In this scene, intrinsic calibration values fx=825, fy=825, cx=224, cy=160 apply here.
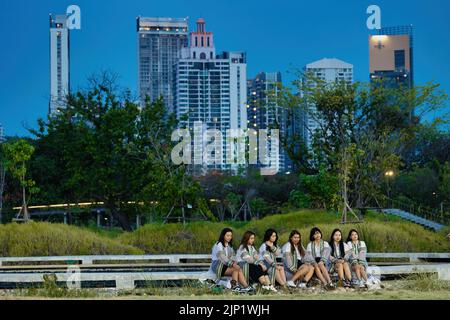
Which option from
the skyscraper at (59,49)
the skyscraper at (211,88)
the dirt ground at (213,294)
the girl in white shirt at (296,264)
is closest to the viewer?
the dirt ground at (213,294)

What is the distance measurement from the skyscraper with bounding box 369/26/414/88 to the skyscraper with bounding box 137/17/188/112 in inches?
189

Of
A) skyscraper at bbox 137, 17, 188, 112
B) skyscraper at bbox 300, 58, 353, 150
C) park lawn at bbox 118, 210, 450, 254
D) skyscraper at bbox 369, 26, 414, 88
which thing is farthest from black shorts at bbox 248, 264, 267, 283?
skyscraper at bbox 300, 58, 353, 150

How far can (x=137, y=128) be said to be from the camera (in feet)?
70.2

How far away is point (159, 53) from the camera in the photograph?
22000mm

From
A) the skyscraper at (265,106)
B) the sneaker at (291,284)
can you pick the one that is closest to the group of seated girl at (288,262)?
the sneaker at (291,284)

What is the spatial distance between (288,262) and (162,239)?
6272mm

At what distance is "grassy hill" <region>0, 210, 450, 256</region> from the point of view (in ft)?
45.1

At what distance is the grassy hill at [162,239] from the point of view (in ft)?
45.1

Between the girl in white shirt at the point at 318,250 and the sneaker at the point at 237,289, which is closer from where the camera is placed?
the sneaker at the point at 237,289

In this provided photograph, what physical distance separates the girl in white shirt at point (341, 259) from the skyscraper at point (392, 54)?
354 inches

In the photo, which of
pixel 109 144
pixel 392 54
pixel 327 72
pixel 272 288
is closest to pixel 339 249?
pixel 272 288

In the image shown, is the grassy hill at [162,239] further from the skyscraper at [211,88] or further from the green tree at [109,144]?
the skyscraper at [211,88]

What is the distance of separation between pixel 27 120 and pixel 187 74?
528 centimetres
